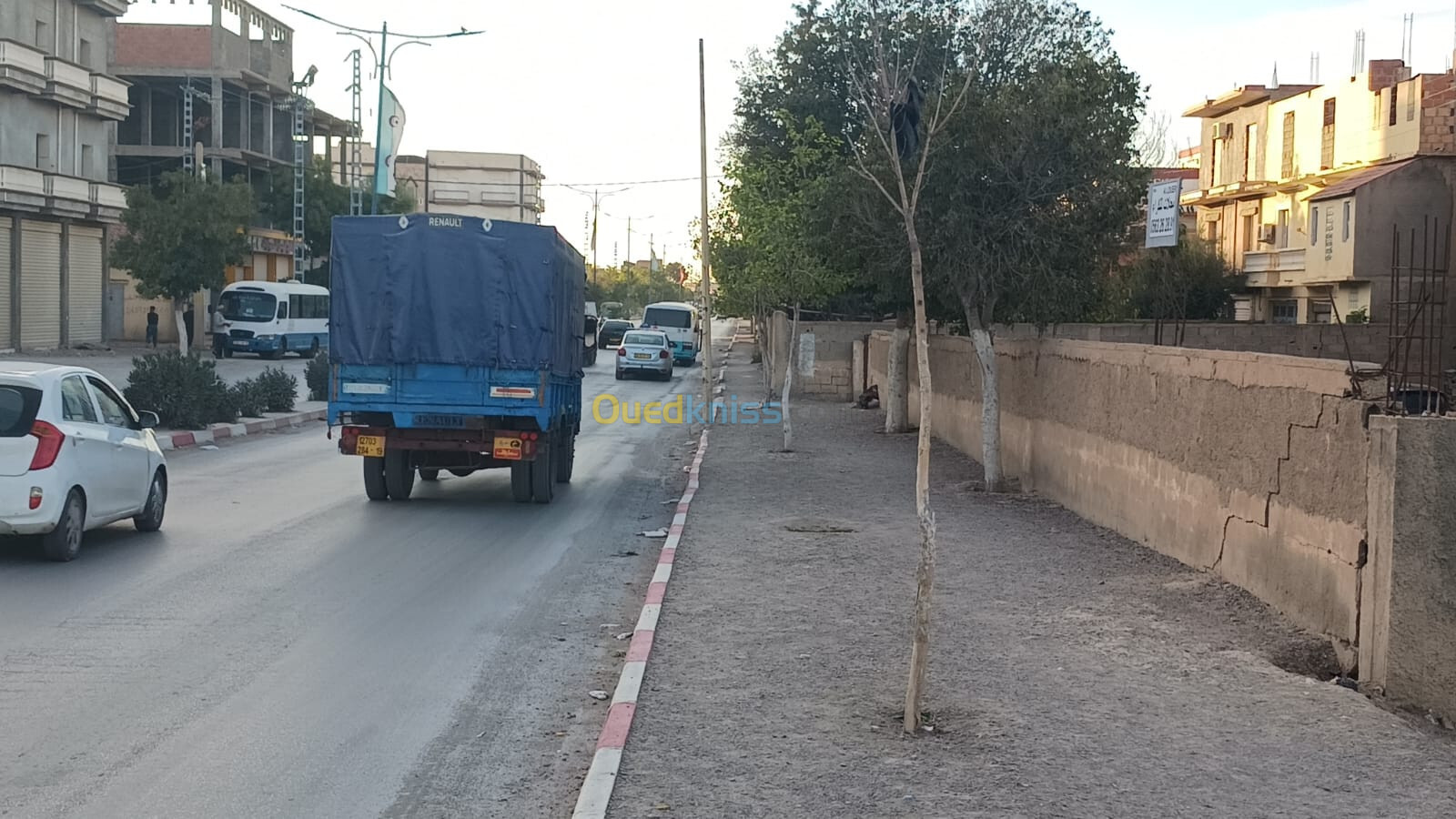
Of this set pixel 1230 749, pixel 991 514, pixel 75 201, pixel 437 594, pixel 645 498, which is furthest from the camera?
pixel 75 201

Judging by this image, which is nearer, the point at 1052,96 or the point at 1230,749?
the point at 1230,749

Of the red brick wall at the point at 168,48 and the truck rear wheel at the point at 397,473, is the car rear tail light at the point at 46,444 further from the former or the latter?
the red brick wall at the point at 168,48

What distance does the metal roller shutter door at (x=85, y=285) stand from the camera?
174 feet

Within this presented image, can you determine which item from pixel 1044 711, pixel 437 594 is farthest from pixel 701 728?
pixel 437 594

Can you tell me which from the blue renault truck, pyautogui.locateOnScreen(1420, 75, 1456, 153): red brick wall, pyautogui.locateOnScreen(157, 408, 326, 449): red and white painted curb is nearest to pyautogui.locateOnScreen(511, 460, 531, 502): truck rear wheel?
the blue renault truck

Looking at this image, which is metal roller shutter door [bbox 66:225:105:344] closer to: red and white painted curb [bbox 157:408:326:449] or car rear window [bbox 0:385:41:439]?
red and white painted curb [bbox 157:408:326:449]

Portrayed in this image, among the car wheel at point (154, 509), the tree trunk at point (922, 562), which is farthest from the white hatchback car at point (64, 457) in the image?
the tree trunk at point (922, 562)

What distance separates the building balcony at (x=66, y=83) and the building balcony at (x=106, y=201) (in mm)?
2989

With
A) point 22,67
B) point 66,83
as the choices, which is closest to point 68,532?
point 22,67

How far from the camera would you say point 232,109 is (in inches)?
2916

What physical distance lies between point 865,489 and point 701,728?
1119 cm

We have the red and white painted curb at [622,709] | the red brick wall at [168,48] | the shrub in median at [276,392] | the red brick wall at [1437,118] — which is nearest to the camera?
the red and white painted curb at [622,709]

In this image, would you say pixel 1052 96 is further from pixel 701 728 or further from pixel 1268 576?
pixel 701 728

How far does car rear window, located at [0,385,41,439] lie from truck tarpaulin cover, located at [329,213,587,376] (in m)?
4.54
